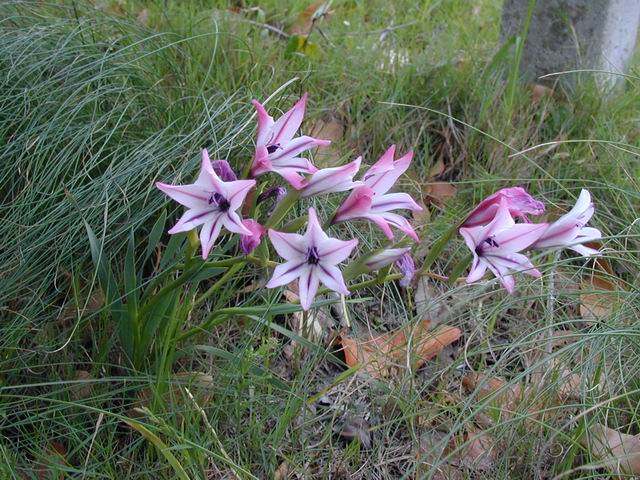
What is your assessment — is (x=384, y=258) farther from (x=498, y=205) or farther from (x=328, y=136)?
(x=328, y=136)

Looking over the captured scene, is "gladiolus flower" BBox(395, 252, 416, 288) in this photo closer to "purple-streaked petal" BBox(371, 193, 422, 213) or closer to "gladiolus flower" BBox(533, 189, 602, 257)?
"purple-streaked petal" BBox(371, 193, 422, 213)

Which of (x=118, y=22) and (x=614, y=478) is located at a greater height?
(x=118, y=22)

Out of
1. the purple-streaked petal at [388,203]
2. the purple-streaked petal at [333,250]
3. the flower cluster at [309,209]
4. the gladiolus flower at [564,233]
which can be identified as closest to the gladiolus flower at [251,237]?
the flower cluster at [309,209]

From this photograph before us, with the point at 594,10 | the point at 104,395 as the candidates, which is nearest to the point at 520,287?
the point at 104,395

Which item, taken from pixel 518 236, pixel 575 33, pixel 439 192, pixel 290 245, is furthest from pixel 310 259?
pixel 575 33

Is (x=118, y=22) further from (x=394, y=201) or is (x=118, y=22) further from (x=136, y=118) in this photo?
(x=394, y=201)

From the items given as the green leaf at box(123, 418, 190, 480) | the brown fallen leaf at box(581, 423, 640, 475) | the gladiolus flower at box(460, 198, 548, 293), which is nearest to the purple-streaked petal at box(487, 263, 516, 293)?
the gladiolus flower at box(460, 198, 548, 293)

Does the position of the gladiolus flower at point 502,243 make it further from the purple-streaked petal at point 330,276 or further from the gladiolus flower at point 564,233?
the purple-streaked petal at point 330,276
